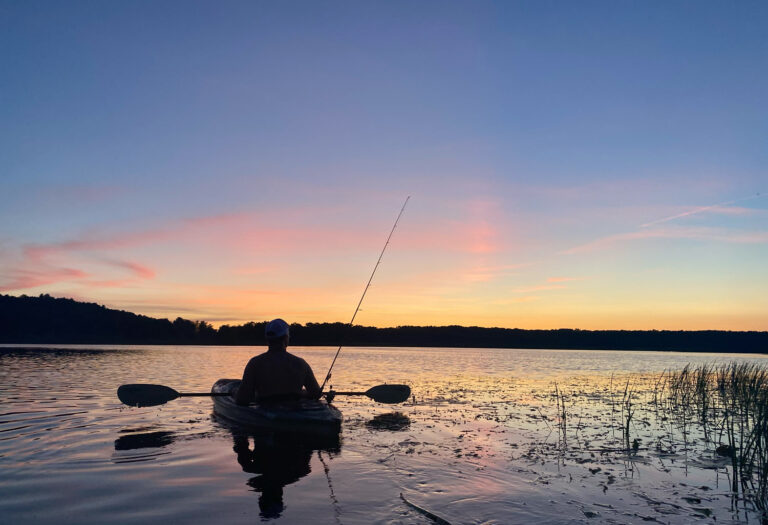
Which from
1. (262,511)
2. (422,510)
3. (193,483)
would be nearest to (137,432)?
(193,483)

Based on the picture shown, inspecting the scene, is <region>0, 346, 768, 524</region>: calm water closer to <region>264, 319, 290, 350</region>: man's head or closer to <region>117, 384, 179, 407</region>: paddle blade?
<region>117, 384, 179, 407</region>: paddle blade

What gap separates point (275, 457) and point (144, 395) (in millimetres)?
5304

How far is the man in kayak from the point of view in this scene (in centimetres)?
1209

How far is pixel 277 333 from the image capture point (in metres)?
12.0

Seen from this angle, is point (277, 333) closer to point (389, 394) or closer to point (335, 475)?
point (335, 475)

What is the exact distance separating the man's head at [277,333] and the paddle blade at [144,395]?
4053mm

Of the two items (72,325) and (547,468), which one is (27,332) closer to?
(72,325)

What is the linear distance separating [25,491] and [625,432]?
44.7ft

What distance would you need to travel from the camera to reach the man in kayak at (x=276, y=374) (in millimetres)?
12086

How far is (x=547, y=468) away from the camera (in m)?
9.84

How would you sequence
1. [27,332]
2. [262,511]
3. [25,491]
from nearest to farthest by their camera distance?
1. [262,511]
2. [25,491]
3. [27,332]

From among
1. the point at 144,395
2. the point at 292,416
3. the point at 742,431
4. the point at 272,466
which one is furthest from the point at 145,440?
the point at 742,431

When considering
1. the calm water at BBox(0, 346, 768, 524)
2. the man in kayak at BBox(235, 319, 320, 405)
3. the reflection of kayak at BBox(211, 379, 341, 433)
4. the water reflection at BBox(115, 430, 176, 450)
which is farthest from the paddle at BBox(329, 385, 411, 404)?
the water reflection at BBox(115, 430, 176, 450)

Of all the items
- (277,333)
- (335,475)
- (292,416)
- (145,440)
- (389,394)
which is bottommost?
(145,440)
